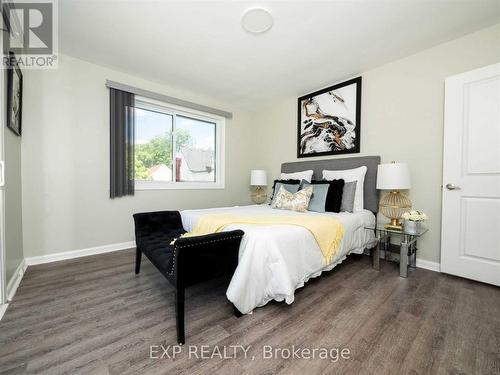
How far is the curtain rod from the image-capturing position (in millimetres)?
2887

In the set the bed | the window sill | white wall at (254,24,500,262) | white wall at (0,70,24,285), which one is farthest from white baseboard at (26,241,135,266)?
white wall at (254,24,500,262)

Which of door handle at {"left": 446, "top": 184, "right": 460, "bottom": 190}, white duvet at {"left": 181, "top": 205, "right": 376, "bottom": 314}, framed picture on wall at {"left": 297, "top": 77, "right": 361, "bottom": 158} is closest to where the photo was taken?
white duvet at {"left": 181, "top": 205, "right": 376, "bottom": 314}

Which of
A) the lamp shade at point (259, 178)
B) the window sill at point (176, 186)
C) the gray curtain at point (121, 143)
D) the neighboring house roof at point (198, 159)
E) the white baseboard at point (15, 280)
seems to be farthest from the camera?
the lamp shade at point (259, 178)

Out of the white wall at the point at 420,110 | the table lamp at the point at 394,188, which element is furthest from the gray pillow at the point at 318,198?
the white wall at the point at 420,110

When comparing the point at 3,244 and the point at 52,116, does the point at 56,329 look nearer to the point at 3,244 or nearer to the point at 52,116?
the point at 3,244

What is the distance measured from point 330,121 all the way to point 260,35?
1.64m

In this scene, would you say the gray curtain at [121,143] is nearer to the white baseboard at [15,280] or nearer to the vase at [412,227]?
the white baseboard at [15,280]

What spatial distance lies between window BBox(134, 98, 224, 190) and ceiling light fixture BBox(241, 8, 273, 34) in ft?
6.24

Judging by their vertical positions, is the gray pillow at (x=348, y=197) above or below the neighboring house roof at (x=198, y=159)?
below

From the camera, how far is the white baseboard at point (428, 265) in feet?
7.83

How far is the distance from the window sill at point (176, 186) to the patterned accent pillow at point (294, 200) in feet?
5.10

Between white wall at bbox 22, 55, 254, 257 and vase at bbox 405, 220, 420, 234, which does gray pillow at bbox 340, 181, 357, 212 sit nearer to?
vase at bbox 405, 220, 420, 234

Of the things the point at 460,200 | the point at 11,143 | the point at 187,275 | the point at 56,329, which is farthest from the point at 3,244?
the point at 460,200

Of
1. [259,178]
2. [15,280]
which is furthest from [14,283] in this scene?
[259,178]
